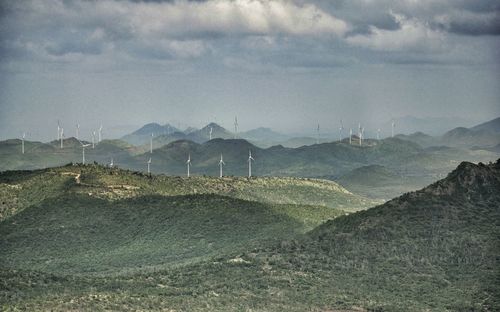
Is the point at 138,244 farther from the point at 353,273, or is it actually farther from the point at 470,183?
the point at 470,183

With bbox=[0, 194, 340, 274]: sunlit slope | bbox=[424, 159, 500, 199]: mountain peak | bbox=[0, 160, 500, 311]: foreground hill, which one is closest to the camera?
bbox=[0, 160, 500, 311]: foreground hill

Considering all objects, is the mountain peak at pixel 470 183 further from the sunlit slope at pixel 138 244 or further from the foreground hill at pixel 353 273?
the sunlit slope at pixel 138 244

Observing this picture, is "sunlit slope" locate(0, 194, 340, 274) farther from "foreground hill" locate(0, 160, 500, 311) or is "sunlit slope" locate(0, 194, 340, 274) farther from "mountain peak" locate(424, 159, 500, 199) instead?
"mountain peak" locate(424, 159, 500, 199)

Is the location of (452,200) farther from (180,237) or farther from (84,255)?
(84,255)

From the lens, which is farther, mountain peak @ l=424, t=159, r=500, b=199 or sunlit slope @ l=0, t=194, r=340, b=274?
sunlit slope @ l=0, t=194, r=340, b=274

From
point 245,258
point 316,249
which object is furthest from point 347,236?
point 245,258

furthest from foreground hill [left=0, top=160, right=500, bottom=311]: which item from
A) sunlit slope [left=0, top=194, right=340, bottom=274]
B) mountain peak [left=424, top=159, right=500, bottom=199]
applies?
sunlit slope [left=0, top=194, right=340, bottom=274]

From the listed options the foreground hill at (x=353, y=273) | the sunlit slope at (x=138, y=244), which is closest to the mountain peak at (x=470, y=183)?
the foreground hill at (x=353, y=273)

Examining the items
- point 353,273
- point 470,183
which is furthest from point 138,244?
point 470,183
